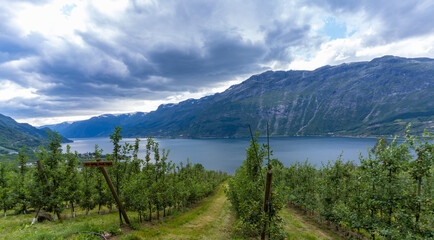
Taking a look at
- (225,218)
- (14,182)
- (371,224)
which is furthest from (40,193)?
(371,224)

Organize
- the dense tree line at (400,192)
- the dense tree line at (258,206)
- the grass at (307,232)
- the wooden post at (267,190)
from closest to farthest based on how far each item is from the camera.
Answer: the wooden post at (267,190)
the dense tree line at (400,192)
the dense tree line at (258,206)
the grass at (307,232)

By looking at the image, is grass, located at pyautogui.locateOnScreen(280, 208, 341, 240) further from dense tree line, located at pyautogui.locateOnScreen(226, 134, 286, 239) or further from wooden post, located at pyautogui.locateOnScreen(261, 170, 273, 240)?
wooden post, located at pyautogui.locateOnScreen(261, 170, 273, 240)

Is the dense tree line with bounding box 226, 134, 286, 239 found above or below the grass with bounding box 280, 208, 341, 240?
above

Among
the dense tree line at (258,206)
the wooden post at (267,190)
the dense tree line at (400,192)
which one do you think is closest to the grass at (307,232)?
the dense tree line at (258,206)

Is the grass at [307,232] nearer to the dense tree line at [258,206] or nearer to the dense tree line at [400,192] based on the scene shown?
the dense tree line at [258,206]

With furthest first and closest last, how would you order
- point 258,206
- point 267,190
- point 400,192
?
point 258,206 < point 400,192 < point 267,190

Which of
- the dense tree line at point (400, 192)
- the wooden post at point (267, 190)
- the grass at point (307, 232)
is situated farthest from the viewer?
the grass at point (307, 232)

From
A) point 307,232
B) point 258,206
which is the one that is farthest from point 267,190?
point 307,232

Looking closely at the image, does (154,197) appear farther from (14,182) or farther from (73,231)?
(14,182)

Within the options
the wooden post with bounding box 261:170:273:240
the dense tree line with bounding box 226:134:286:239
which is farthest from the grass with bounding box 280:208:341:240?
the wooden post with bounding box 261:170:273:240

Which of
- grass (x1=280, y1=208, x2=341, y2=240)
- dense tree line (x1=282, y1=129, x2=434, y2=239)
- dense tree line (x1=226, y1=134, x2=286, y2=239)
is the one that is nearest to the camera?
dense tree line (x1=282, y1=129, x2=434, y2=239)

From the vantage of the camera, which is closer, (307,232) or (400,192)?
(400,192)

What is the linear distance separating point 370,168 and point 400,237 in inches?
164

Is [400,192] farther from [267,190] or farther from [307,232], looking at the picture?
[307,232]
